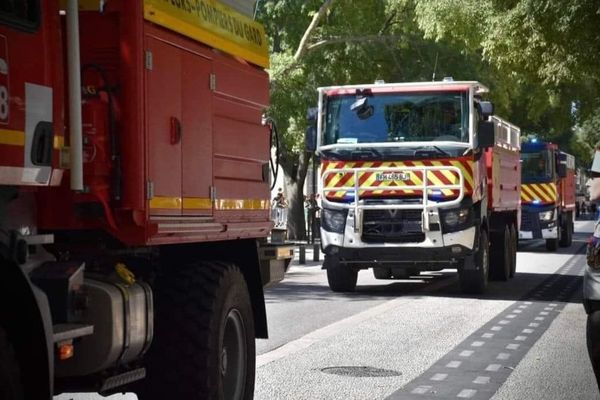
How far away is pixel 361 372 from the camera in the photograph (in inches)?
360

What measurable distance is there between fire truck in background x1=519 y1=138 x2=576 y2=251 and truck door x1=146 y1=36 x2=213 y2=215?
82.5 ft

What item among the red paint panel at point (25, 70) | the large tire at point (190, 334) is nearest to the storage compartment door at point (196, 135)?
the large tire at point (190, 334)

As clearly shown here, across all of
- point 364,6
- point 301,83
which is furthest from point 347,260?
point 364,6

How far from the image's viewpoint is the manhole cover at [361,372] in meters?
9.02

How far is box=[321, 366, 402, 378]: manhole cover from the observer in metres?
9.02

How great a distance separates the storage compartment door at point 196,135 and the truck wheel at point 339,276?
10377mm

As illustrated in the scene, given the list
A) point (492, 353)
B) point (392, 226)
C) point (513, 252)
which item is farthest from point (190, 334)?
point (513, 252)

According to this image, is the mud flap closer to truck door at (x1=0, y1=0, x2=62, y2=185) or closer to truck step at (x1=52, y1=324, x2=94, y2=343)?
truck step at (x1=52, y1=324, x2=94, y2=343)

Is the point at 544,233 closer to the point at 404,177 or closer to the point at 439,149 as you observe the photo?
the point at 439,149

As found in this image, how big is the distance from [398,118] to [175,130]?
10.8 m

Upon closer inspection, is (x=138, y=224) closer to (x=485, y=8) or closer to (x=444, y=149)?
(x=444, y=149)

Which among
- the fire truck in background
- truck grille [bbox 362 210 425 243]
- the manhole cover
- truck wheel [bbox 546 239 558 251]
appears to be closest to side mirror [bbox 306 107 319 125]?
truck grille [bbox 362 210 425 243]

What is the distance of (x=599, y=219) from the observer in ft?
22.7

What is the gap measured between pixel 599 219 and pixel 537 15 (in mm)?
14899
